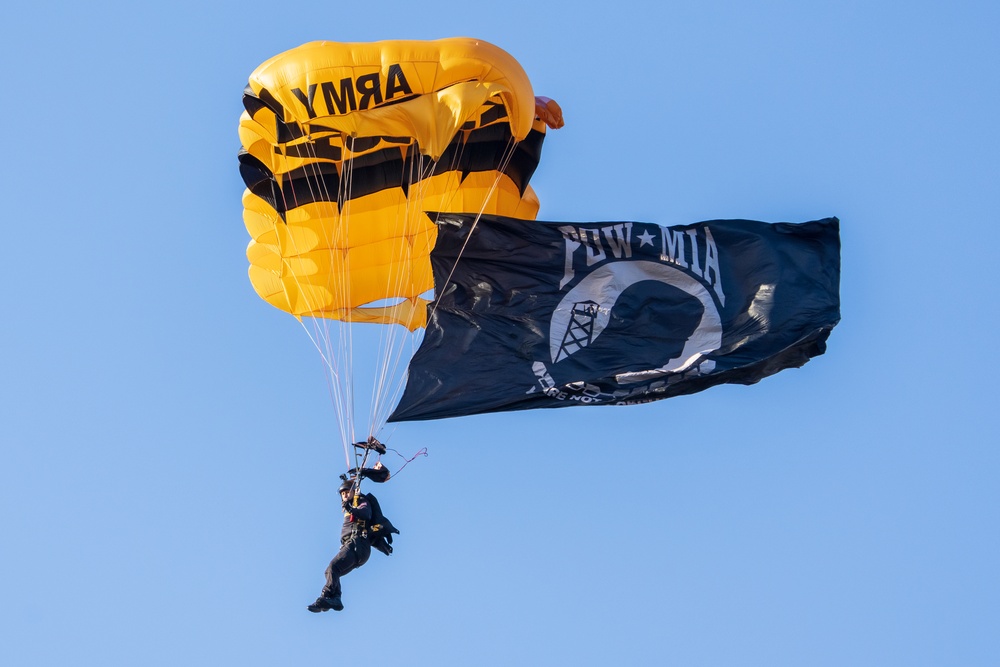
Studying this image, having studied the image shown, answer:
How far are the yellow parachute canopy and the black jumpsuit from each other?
3.06 metres

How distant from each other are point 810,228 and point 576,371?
10.5 ft

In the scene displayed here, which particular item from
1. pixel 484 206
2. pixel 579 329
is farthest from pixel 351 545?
pixel 484 206

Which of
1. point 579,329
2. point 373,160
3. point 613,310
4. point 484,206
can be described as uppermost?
point 373,160

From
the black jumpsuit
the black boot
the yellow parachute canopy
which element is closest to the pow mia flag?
the yellow parachute canopy

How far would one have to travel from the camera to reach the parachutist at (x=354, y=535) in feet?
57.6

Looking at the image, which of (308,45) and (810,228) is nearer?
(308,45)

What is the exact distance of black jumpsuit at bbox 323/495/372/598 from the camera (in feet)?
57.9

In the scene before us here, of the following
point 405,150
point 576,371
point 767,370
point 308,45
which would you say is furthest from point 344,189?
point 767,370

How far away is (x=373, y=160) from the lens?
19953 mm

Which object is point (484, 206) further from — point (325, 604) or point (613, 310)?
point (325, 604)

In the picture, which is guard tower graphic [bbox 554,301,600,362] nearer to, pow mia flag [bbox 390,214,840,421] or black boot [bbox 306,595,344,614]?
pow mia flag [bbox 390,214,840,421]

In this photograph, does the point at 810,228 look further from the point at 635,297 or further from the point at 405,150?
the point at 405,150

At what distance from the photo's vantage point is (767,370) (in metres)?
19.1

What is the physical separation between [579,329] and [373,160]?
3105 mm
